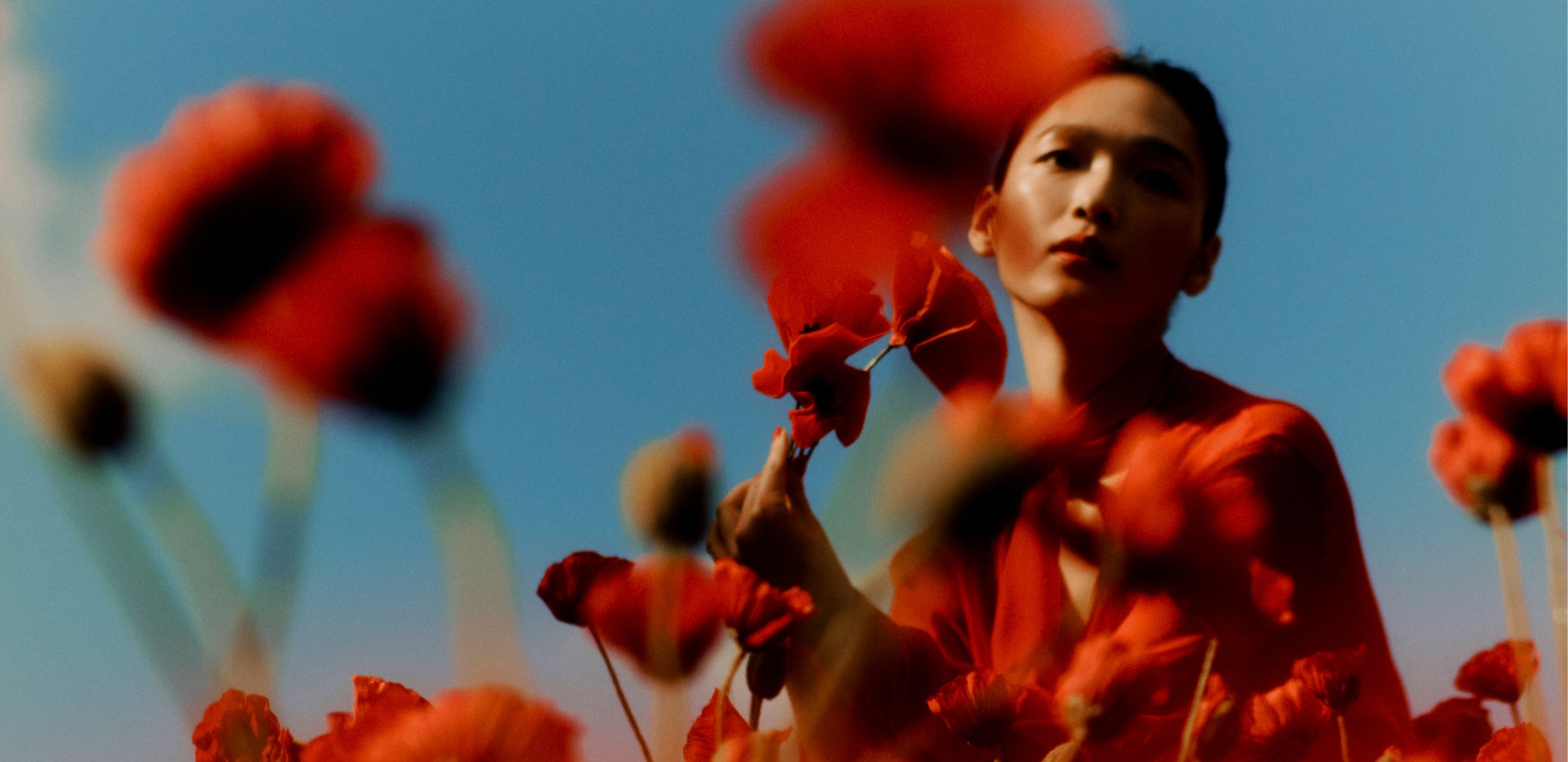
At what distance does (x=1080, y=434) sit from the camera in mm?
497

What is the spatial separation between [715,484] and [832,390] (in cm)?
5

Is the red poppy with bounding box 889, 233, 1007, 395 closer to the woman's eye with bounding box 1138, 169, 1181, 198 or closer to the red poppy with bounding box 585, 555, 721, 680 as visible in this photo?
the red poppy with bounding box 585, 555, 721, 680

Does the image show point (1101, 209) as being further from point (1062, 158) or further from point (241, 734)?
point (241, 734)

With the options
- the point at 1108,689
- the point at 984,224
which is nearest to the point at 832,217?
the point at 1108,689

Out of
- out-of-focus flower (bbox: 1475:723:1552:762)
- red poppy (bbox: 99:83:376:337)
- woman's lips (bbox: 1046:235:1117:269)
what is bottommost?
out-of-focus flower (bbox: 1475:723:1552:762)

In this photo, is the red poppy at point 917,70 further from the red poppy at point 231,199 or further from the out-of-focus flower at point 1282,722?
the out-of-focus flower at point 1282,722

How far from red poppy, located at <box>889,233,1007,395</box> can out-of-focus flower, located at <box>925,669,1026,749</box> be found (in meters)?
0.08

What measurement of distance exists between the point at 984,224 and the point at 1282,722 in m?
0.30

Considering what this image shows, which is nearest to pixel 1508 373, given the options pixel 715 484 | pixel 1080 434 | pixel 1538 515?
pixel 1538 515

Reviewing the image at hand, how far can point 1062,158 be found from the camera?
1.64 ft

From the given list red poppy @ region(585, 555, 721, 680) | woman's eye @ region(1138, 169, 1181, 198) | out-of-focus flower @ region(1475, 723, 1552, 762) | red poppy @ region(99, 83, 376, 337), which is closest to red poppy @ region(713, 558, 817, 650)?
red poppy @ region(585, 555, 721, 680)

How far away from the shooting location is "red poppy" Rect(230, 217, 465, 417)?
0.41 ft

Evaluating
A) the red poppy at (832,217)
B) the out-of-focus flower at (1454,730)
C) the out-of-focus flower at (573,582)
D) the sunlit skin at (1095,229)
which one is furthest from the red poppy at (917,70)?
the out-of-focus flower at (1454,730)

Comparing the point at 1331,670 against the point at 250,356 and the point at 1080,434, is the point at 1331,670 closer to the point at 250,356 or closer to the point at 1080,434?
the point at 1080,434
